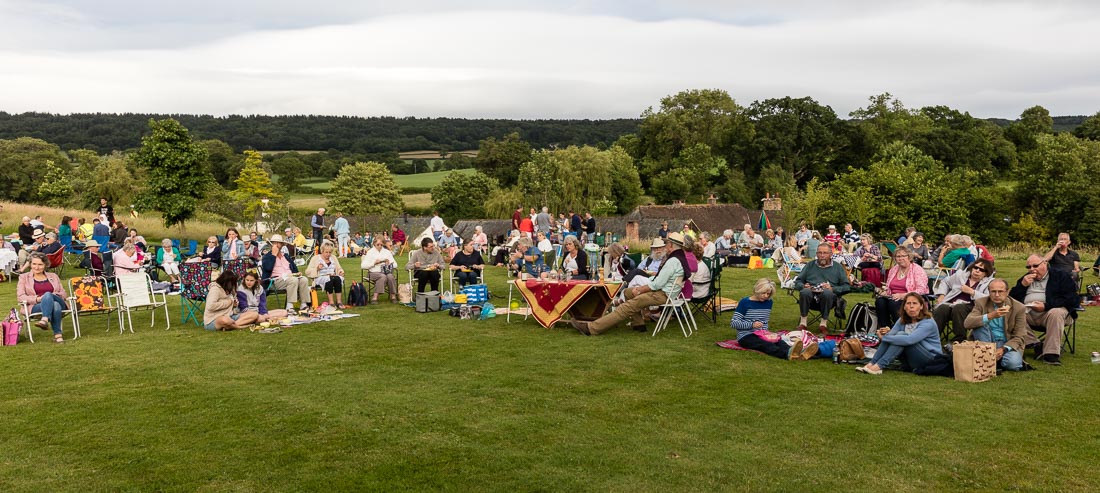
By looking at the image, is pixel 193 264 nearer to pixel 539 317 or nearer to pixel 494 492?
pixel 539 317

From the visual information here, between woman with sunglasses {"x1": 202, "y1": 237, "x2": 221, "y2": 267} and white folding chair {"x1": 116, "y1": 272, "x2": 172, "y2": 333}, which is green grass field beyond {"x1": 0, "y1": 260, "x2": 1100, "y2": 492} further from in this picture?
woman with sunglasses {"x1": 202, "y1": 237, "x2": 221, "y2": 267}

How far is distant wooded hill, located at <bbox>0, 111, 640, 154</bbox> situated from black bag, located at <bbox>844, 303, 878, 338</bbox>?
280ft

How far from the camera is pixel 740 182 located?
6362cm

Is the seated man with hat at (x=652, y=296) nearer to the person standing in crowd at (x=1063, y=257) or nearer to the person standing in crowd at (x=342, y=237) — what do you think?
the person standing in crowd at (x=1063, y=257)

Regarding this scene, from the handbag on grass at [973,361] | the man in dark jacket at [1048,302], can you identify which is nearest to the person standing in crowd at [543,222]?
the man in dark jacket at [1048,302]

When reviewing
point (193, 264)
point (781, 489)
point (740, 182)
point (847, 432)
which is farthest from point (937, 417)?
point (740, 182)

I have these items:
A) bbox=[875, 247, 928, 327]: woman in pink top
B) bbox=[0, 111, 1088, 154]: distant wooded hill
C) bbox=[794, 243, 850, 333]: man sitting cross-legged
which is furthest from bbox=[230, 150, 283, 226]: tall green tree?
bbox=[875, 247, 928, 327]: woman in pink top

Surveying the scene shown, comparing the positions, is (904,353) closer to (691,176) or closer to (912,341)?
(912,341)

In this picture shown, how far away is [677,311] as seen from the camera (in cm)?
987

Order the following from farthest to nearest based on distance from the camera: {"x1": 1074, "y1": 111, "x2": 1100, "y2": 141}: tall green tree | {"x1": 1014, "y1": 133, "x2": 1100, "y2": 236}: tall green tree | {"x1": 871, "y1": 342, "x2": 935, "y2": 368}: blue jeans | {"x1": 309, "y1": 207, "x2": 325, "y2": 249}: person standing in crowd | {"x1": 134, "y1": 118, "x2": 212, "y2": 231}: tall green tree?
{"x1": 1074, "y1": 111, "x2": 1100, "y2": 141}: tall green tree
{"x1": 1014, "y1": 133, "x2": 1100, "y2": 236}: tall green tree
{"x1": 134, "y1": 118, "x2": 212, "y2": 231}: tall green tree
{"x1": 309, "y1": 207, "x2": 325, "y2": 249}: person standing in crowd
{"x1": 871, "y1": 342, "x2": 935, "y2": 368}: blue jeans

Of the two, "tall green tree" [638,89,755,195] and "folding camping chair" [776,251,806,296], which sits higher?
"tall green tree" [638,89,755,195]

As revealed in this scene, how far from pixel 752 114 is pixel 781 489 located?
212ft

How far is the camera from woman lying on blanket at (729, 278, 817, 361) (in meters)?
8.09

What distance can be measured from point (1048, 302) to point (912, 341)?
1.92 m
